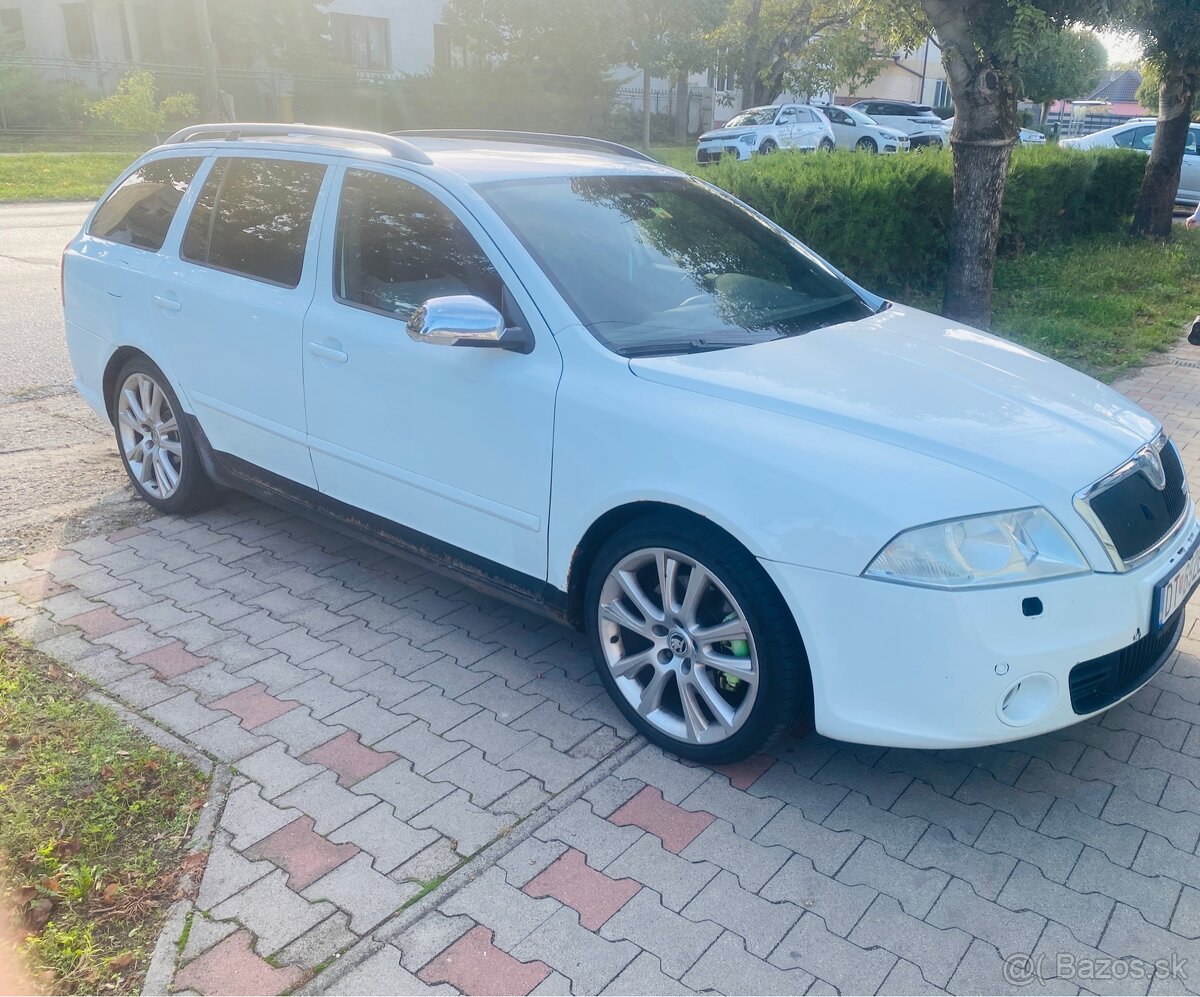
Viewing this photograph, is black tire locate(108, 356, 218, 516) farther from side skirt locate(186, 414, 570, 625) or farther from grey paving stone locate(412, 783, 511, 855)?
grey paving stone locate(412, 783, 511, 855)

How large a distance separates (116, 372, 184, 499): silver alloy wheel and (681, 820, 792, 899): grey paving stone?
324 cm

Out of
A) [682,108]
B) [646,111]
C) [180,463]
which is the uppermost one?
[646,111]

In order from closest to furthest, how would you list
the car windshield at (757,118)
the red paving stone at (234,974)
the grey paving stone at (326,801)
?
the red paving stone at (234,974) → the grey paving stone at (326,801) → the car windshield at (757,118)

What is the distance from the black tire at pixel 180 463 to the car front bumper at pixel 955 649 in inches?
124

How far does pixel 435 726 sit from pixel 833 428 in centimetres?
163

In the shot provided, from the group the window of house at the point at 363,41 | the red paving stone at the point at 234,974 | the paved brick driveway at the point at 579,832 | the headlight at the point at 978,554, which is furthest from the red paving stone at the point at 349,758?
the window of house at the point at 363,41

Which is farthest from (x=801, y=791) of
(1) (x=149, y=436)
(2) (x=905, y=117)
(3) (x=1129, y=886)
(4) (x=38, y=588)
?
(2) (x=905, y=117)

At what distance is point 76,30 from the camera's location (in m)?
34.5

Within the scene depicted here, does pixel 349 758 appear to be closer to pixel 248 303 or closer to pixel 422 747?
Result: pixel 422 747

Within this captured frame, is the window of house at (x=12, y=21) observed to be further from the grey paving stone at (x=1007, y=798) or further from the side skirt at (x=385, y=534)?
the grey paving stone at (x=1007, y=798)

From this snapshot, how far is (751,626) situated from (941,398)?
938 millimetres

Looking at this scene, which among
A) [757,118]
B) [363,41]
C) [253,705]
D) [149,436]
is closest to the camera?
[253,705]

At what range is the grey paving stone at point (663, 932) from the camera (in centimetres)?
259

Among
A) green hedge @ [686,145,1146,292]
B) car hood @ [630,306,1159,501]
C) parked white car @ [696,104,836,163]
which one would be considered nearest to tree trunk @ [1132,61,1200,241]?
green hedge @ [686,145,1146,292]
